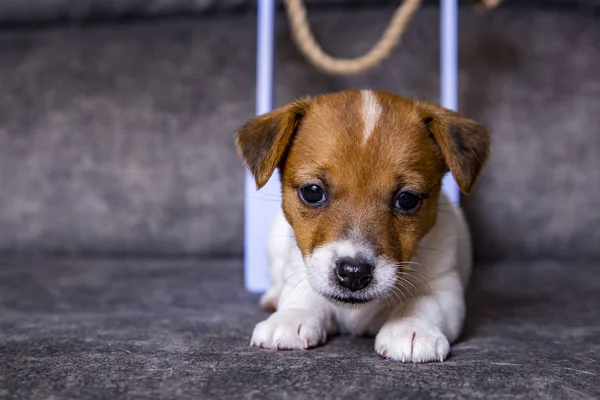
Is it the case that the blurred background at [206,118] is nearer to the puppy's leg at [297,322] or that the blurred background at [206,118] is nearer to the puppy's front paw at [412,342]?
the puppy's leg at [297,322]

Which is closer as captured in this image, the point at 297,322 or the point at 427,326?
the point at 427,326

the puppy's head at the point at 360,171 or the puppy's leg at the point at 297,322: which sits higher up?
the puppy's head at the point at 360,171

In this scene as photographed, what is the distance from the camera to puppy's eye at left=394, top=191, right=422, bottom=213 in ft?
7.38

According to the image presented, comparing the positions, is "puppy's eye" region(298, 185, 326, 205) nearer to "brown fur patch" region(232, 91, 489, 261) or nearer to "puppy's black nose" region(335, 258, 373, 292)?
"brown fur patch" region(232, 91, 489, 261)

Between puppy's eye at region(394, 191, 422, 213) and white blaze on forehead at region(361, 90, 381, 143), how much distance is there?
0.21 meters

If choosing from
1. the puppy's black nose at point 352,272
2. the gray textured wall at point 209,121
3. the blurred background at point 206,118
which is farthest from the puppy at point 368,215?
the gray textured wall at point 209,121

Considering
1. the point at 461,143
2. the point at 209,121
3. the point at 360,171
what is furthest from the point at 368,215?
the point at 209,121

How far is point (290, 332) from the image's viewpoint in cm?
217

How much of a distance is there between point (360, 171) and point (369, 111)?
25cm

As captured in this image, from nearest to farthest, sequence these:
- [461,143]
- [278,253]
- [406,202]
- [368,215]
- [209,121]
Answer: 1. [368,215]
2. [406,202]
3. [461,143]
4. [278,253]
5. [209,121]

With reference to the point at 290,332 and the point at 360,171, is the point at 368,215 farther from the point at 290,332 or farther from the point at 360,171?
the point at 290,332

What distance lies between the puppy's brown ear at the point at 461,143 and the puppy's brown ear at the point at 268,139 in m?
0.47

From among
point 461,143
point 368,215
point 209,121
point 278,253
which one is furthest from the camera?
point 209,121

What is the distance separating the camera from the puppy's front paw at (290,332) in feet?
7.02
